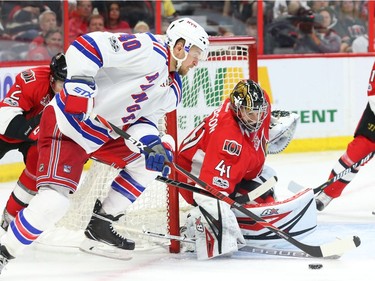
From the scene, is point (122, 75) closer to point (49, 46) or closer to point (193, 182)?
point (193, 182)

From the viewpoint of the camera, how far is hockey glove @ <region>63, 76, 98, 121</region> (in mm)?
3516

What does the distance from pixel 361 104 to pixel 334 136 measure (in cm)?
29

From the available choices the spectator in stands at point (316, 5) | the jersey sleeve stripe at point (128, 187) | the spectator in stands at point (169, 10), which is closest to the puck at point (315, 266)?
the jersey sleeve stripe at point (128, 187)

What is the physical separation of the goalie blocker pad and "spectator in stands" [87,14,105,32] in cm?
285

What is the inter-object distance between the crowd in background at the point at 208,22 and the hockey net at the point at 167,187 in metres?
1.91

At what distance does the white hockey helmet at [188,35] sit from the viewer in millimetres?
3805

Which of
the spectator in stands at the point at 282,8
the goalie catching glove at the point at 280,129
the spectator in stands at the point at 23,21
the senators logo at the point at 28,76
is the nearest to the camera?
the senators logo at the point at 28,76

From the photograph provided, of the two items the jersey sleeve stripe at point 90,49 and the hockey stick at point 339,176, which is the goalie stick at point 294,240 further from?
the hockey stick at point 339,176

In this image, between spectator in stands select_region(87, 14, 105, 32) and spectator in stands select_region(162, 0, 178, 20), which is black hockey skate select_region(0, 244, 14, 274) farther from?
spectator in stands select_region(162, 0, 178, 20)

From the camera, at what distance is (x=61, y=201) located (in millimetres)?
3615

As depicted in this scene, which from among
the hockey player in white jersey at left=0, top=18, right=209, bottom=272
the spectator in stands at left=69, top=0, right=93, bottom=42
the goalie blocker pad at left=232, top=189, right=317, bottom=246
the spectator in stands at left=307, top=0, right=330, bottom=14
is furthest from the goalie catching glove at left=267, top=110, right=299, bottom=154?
the spectator in stands at left=307, top=0, right=330, bottom=14

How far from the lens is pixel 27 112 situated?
4336mm

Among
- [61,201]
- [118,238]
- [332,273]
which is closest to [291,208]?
[332,273]

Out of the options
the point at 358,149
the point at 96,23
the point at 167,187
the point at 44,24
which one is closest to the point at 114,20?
the point at 96,23
